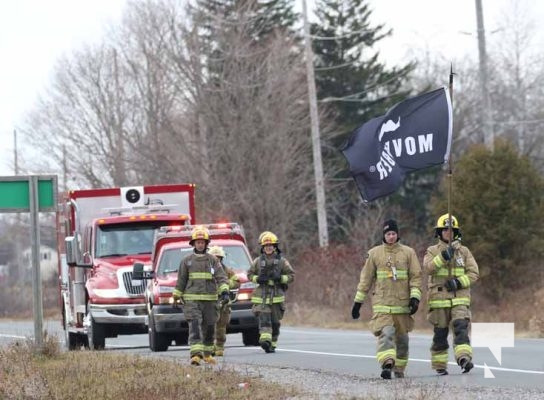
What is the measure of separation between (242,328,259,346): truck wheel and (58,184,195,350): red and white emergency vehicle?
1.83 m

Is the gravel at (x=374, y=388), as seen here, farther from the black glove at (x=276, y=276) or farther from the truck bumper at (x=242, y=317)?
the truck bumper at (x=242, y=317)

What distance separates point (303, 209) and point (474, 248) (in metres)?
17.4

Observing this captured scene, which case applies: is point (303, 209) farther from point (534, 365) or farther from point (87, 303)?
point (534, 365)

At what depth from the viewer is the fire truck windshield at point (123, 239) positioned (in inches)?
939

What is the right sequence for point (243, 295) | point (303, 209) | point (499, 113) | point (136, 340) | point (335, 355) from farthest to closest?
point (499, 113), point (303, 209), point (136, 340), point (243, 295), point (335, 355)

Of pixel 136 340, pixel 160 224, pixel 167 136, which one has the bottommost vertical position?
pixel 136 340

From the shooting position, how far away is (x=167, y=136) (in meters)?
50.1

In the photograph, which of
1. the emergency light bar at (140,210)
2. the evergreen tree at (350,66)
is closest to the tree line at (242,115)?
the evergreen tree at (350,66)

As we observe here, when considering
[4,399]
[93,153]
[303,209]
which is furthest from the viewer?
[93,153]

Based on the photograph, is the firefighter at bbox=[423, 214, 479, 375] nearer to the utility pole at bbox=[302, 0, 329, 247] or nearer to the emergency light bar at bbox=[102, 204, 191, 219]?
the emergency light bar at bbox=[102, 204, 191, 219]

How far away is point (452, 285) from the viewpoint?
14.9 m

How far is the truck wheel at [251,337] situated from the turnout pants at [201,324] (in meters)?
4.21

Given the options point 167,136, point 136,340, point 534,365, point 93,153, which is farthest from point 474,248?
point 93,153

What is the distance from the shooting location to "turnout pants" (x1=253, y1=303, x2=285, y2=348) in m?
19.9
